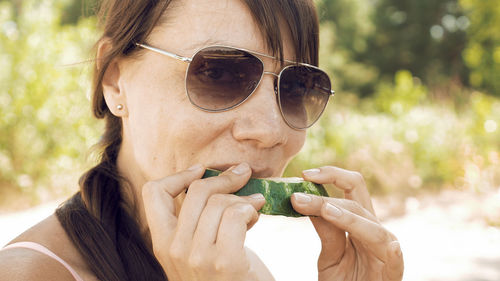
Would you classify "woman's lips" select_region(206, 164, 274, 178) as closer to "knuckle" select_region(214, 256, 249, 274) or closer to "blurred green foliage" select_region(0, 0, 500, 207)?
"knuckle" select_region(214, 256, 249, 274)

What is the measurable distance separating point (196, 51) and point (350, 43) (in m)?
28.3

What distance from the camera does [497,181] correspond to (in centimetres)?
868

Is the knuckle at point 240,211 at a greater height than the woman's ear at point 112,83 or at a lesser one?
lesser

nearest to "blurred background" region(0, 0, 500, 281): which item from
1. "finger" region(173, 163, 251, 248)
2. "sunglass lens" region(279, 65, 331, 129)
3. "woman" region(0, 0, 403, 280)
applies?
"sunglass lens" region(279, 65, 331, 129)

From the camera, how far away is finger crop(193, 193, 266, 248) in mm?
1516

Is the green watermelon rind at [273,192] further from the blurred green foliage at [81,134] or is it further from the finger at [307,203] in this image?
the blurred green foliage at [81,134]

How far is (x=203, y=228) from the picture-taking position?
1.52m

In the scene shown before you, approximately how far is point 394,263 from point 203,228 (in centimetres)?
104

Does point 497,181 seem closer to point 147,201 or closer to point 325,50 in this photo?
point 147,201

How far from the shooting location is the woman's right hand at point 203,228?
1496 mm

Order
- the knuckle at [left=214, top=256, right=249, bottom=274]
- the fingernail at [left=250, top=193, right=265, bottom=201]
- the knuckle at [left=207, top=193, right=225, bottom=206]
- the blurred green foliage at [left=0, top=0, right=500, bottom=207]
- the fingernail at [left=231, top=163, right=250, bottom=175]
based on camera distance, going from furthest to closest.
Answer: the blurred green foliage at [left=0, top=0, right=500, bottom=207] < the fingernail at [left=231, top=163, right=250, bottom=175] < the fingernail at [left=250, top=193, right=265, bottom=201] < the knuckle at [left=207, top=193, right=225, bottom=206] < the knuckle at [left=214, top=256, right=249, bottom=274]

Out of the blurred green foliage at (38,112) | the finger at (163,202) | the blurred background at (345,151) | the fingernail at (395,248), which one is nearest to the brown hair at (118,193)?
the finger at (163,202)

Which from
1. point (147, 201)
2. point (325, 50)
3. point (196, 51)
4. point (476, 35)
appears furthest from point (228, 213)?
point (325, 50)

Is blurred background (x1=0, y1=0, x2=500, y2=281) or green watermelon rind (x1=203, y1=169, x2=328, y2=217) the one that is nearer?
green watermelon rind (x1=203, y1=169, x2=328, y2=217)
